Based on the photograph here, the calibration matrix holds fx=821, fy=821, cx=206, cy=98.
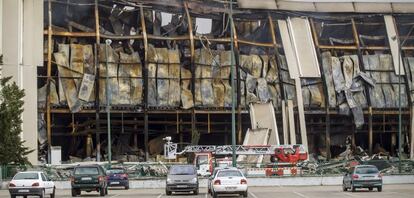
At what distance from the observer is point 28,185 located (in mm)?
35562

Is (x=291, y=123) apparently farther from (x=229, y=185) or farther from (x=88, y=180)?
(x=229, y=185)

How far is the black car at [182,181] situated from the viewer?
1558 inches

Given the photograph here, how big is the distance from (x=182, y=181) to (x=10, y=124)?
15974 mm

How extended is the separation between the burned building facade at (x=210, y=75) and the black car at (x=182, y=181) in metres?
27.1

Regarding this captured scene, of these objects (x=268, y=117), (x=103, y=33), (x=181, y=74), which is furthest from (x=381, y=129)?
(x=103, y=33)

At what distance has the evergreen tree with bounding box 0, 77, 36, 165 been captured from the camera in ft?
167

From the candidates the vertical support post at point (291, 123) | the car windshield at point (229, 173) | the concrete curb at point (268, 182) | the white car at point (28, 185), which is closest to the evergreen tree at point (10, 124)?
the concrete curb at point (268, 182)

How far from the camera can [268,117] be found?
72688mm

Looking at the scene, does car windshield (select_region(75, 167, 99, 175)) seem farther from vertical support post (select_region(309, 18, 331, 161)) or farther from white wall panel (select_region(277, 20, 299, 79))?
vertical support post (select_region(309, 18, 331, 161))

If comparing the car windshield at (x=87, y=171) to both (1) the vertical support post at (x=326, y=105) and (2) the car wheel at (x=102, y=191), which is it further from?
(1) the vertical support post at (x=326, y=105)

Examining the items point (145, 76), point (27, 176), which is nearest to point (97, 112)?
point (145, 76)

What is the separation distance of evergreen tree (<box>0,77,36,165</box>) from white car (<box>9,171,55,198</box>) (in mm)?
14978

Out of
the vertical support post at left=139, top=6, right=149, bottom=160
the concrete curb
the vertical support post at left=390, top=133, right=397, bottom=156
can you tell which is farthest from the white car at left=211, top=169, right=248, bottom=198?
the vertical support post at left=390, top=133, right=397, bottom=156

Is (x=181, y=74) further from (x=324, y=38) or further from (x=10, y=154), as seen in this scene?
(x=10, y=154)
